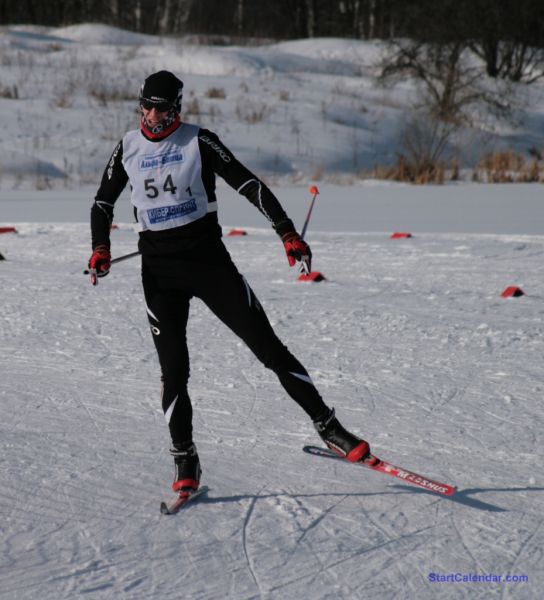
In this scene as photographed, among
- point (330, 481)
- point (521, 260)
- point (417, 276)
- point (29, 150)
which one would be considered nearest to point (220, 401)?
point (330, 481)

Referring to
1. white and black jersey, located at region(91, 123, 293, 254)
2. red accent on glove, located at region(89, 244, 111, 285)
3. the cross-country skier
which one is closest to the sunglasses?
the cross-country skier

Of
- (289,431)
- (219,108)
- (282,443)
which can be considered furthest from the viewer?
(219,108)

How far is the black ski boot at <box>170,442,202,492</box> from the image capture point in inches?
166

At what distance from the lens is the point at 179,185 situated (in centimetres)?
418

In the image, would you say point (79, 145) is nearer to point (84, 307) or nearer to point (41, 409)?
point (84, 307)

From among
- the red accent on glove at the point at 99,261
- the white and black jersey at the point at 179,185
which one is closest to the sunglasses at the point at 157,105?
the white and black jersey at the point at 179,185

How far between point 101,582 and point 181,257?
1.44 meters

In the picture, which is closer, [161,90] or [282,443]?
[161,90]

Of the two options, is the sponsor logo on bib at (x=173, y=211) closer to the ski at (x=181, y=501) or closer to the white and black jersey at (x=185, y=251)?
the white and black jersey at (x=185, y=251)

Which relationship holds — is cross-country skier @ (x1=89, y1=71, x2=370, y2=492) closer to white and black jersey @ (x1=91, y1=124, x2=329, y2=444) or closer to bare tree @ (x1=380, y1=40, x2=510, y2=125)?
white and black jersey @ (x1=91, y1=124, x2=329, y2=444)

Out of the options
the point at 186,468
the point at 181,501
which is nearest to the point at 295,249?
the point at 186,468

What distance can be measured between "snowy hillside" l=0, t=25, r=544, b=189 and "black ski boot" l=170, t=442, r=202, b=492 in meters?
12.5

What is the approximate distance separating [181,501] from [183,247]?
1073mm

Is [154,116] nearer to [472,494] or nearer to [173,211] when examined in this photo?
[173,211]
